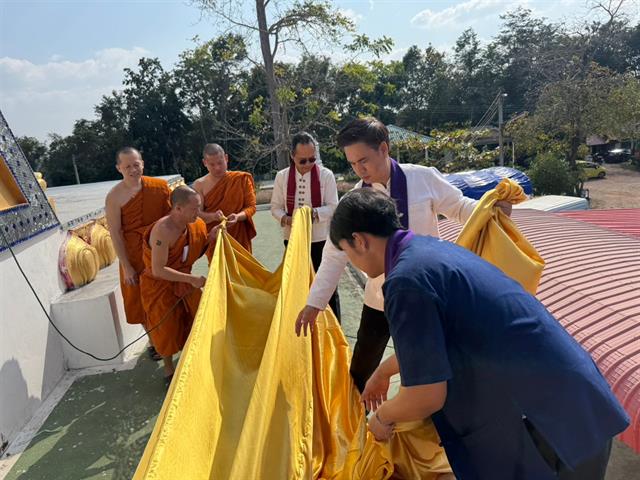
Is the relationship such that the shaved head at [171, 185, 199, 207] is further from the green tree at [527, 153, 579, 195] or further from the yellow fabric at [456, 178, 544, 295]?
the green tree at [527, 153, 579, 195]

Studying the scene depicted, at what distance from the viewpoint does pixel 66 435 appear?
2.50 meters

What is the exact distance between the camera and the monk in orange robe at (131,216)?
3.04 metres

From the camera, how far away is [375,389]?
1581 mm

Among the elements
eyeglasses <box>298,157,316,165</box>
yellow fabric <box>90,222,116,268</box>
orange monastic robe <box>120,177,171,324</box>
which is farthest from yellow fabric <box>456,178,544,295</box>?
yellow fabric <box>90,222,116,268</box>

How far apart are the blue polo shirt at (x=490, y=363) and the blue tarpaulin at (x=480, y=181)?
7.03 m

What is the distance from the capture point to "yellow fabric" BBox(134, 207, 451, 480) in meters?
1.14

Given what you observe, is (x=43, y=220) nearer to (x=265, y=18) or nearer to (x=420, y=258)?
(x=420, y=258)

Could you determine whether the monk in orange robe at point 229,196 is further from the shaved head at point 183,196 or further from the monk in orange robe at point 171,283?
the shaved head at point 183,196

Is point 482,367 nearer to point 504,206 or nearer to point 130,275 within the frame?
point 504,206

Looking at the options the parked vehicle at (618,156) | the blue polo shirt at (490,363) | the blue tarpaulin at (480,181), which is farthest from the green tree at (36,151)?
the parked vehicle at (618,156)

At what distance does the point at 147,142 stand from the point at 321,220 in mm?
23532

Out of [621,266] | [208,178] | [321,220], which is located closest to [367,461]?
[621,266]

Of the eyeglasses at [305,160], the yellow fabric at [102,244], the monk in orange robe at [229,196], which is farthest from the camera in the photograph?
the yellow fabric at [102,244]

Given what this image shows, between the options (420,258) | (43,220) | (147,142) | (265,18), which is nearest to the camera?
(420,258)
